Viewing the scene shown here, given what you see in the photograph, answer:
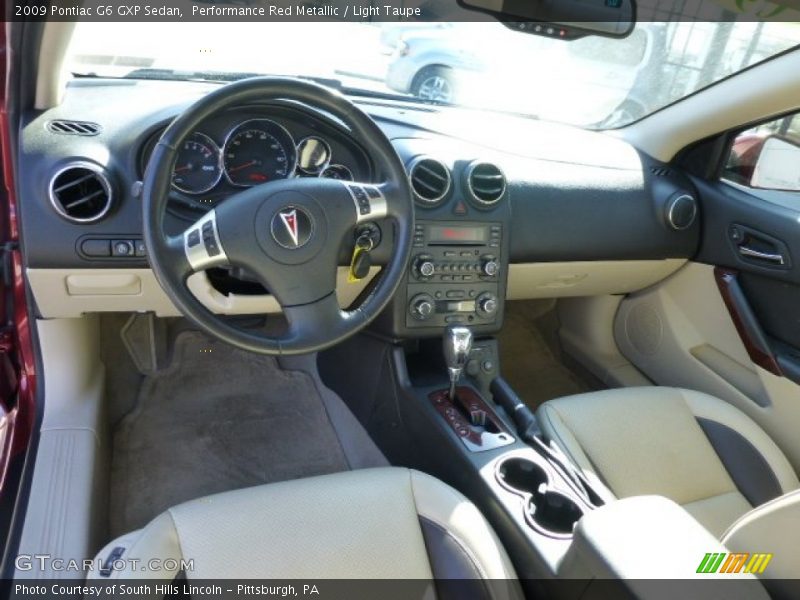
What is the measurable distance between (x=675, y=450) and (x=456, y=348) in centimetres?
73

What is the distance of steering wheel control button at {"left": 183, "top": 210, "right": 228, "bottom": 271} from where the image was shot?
4.55 ft

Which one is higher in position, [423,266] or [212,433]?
[423,266]

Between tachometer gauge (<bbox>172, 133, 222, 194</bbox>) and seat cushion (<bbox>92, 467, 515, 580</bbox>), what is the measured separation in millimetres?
784

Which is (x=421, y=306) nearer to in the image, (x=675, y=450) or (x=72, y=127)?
(x=675, y=450)

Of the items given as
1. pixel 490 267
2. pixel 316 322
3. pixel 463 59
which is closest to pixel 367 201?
pixel 316 322

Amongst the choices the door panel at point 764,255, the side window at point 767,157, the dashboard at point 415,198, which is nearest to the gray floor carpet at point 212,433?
the dashboard at point 415,198

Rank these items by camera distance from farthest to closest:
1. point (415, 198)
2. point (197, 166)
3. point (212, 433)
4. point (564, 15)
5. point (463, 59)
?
1. point (463, 59)
2. point (212, 433)
3. point (415, 198)
4. point (197, 166)
5. point (564, 15)

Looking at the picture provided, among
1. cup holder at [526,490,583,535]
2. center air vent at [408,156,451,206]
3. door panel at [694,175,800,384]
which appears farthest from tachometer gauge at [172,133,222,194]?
door panel at [694,175,800,384]

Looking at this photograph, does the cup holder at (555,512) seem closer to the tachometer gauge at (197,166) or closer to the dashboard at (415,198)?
the dashboard at (415,198)

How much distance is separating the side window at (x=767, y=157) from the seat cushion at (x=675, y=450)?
2.83ft

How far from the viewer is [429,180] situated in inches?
77.9

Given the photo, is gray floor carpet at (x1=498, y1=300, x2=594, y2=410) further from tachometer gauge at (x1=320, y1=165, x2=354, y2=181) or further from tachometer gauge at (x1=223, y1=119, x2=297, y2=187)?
tachometer gauge at (x1=223, y1=119, x2=297, y2=187)

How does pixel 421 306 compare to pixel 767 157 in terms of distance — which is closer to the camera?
pixel 421 306

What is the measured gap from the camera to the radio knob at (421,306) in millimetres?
1997
